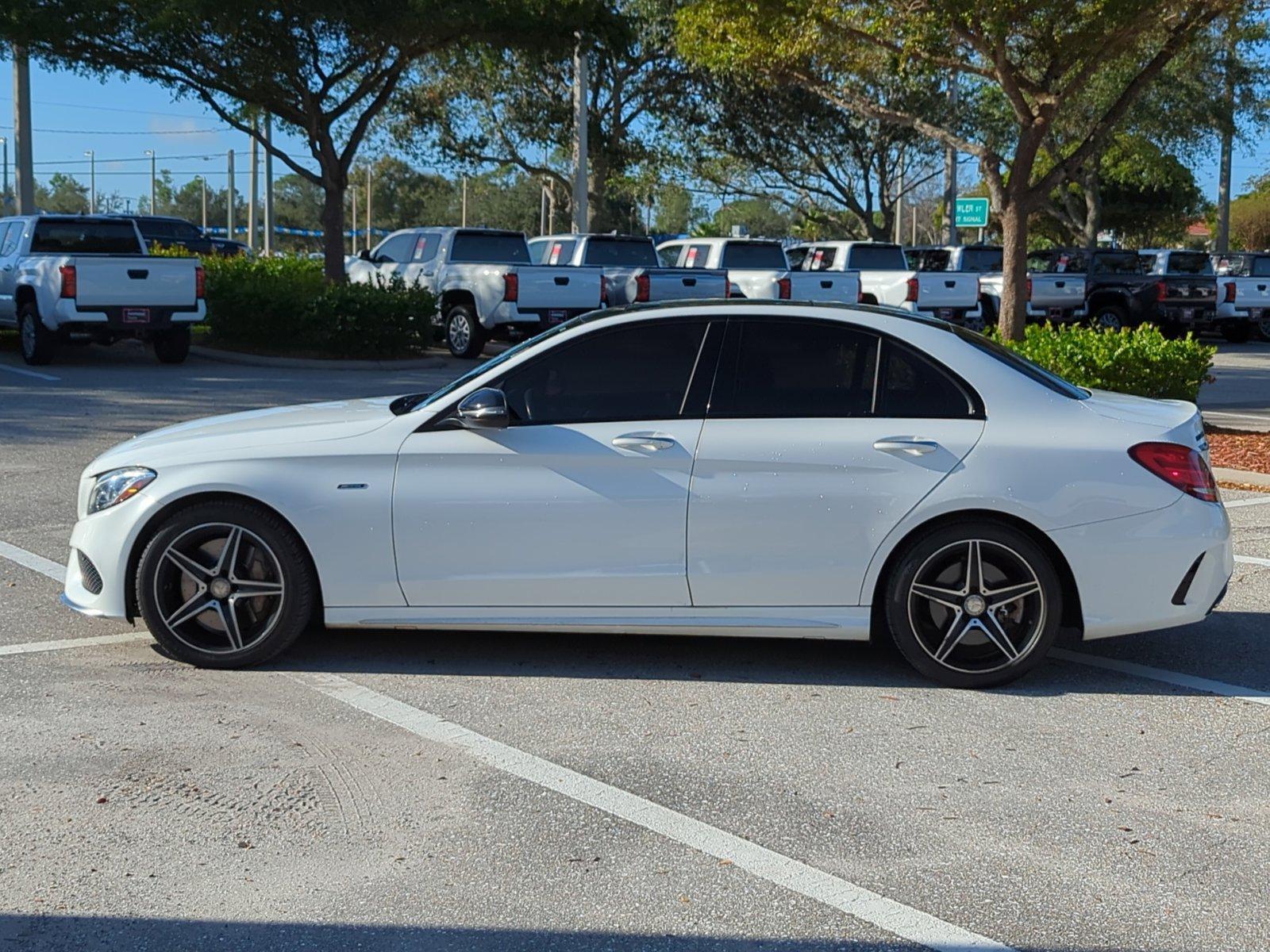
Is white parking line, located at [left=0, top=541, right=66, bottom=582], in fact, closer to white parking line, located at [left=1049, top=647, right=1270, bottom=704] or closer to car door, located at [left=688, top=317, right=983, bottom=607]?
car door, located at [left=688, top=317, right=983, bottom=607]

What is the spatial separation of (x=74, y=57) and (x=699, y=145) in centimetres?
1920

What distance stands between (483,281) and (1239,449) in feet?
38.8

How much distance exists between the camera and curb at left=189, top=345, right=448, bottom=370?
19672 millimetres

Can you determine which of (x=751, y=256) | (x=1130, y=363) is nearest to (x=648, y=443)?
(x=1130, y=363)

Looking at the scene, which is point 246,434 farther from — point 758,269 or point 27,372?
point 758,269

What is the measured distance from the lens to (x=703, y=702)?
18.9ft

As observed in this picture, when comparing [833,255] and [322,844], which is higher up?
[833,255]

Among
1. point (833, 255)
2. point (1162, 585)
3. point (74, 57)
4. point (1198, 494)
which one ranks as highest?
point (74, 57)

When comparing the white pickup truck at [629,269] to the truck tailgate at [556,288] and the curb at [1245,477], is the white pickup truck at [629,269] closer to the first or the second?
the truck tailgate at [556,288]

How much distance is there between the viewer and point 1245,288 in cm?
2877

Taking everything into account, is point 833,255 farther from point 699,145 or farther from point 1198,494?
point 1198,494

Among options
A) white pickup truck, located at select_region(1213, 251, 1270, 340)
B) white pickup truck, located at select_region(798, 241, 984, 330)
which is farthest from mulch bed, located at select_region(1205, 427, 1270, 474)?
white pickup truck, located at select_region(1213, 251, 1270, 340)

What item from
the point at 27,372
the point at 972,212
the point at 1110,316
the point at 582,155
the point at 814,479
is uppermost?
the point at 582,155

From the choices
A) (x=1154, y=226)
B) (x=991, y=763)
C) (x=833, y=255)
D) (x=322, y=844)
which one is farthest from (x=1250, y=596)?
(x=1154, y=226)
